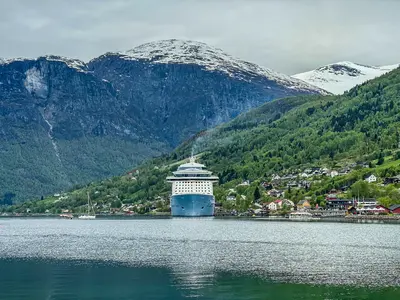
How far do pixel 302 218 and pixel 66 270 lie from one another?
11506 cm

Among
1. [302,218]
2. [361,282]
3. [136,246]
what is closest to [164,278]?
[361,282]

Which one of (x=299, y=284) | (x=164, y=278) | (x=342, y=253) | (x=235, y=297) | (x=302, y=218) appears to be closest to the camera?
(x=235, y=297)

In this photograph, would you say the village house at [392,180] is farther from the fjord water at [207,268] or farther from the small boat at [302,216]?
the fjord water at [207,268]

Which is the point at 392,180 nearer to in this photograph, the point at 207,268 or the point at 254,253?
the point at 254,253

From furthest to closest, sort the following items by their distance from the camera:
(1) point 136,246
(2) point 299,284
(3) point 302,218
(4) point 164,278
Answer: (3) point 302,218, (1) point 136,246, (4) point 164,278, (2) point 299,284

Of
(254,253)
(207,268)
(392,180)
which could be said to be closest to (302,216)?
(392,180)

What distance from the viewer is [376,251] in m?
93.3

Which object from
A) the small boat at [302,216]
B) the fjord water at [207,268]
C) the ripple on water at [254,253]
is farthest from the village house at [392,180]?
the fjord water at [207,268]

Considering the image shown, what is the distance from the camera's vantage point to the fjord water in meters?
64.4

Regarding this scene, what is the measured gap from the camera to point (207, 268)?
78.3 m

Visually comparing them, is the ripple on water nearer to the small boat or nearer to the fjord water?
the fjord water

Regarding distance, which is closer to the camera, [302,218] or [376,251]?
[376,251]

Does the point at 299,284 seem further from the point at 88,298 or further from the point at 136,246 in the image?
the point at 136,246

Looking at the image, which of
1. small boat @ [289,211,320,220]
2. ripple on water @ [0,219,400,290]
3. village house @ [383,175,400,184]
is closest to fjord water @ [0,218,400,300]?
ripple on water @ [0,219,400,290]
